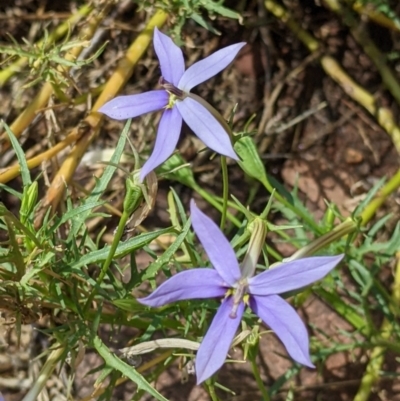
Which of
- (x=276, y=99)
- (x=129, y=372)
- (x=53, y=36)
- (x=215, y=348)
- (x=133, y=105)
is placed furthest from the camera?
(x=276, y=99)

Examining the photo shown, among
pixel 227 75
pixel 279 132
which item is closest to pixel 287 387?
pixel 279 132

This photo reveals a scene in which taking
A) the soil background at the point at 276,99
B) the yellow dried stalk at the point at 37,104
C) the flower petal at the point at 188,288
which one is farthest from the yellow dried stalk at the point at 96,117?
the flower petal at the point at 188,288

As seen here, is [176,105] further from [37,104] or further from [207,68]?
[37,104]

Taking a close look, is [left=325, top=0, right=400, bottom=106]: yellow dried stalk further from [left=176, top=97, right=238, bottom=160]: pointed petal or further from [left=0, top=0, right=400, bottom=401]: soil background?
[left=176, top=97, right=238, bottom=160]: pointed petal

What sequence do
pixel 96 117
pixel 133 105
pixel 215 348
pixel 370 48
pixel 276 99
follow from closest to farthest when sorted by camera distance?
pixel 215 348 → pixel 133 105 → pixel 96 117 → pixel 370 48 → pixel 276 99

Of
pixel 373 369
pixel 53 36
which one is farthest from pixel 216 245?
pixel 53 36

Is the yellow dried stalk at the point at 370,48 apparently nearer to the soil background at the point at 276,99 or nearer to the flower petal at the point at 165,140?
the soil background at the point at 276,99

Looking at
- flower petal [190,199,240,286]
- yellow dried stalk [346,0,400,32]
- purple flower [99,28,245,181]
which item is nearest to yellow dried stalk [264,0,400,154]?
yellow dried stalk [346,0,400,32]
